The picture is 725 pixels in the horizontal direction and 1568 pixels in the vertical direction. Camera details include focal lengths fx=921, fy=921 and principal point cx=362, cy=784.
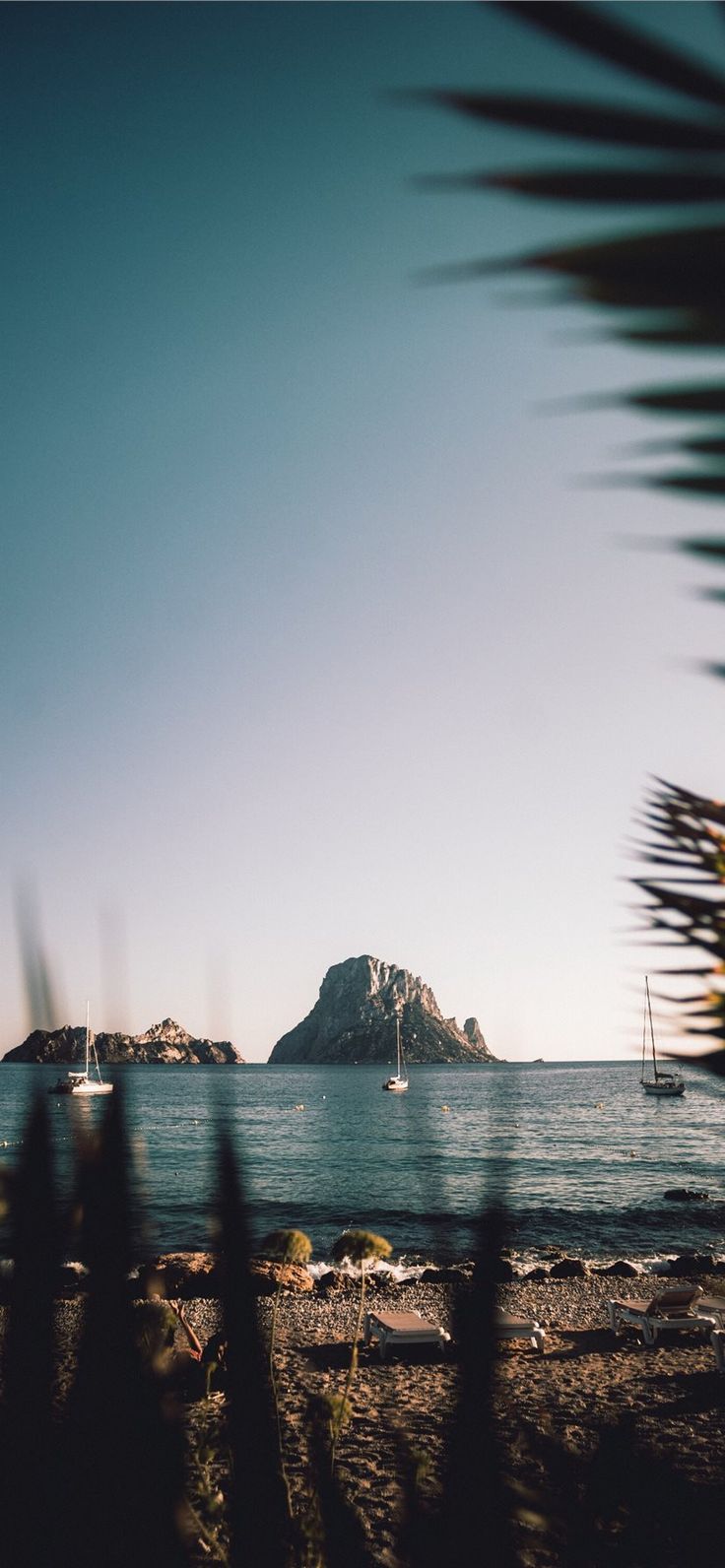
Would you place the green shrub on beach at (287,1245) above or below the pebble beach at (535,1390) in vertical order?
above

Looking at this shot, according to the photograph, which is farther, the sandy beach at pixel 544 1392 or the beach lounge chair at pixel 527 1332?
the beach lounge chair at pixel 527 1332

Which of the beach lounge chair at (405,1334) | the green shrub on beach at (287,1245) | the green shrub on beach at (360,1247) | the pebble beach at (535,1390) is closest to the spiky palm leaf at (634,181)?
the green shrub on beach at (287,1245)

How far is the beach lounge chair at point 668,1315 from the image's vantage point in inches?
705

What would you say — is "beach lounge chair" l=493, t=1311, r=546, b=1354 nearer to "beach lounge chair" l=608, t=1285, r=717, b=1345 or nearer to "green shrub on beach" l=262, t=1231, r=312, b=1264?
"beach lounge chair" l=608, t=1285, r=717, b=1345

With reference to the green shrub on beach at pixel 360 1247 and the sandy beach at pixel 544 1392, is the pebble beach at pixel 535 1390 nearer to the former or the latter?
the sandy beach at pixel 544 1392

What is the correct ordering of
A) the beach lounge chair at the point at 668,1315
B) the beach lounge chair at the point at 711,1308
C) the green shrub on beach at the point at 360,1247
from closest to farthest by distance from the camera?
the green shrub on beach at the point at 360,1247 → the beach lounge chair at the point at 668,1315 → the beach lounge chair at the point at 711,1308

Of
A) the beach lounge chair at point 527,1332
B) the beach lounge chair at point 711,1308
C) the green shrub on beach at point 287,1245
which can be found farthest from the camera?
the beach lounge chair at point 711,1308

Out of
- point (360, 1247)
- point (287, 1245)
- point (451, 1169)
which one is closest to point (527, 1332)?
point (360, 1247)

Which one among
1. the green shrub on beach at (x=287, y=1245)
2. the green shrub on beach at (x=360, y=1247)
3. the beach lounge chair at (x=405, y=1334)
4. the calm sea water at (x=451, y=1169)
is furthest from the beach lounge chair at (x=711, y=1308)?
the green shrub on beach at (x=287, y=1245)

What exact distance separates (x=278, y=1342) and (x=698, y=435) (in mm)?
22014

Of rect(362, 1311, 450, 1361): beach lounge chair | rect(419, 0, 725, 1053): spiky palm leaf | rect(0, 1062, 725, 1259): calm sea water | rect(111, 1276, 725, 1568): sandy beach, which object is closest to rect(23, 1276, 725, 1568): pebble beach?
rect(111, 1276, 725, 1568): sandy beach

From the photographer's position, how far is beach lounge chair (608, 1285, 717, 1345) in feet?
58.7

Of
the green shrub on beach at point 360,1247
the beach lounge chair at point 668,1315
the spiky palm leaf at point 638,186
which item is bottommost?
the beach lounge chair at point 668,1315

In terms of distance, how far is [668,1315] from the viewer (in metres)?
18.2
